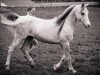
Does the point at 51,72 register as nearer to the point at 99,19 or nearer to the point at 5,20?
the point at 5,20

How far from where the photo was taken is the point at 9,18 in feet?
21.6

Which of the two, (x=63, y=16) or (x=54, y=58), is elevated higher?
(x=63, y=16)

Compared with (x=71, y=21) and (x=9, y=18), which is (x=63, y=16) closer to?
(x=71, y=21)

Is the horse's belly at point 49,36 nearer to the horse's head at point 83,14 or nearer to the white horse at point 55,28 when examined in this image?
the white horse at point 55,28

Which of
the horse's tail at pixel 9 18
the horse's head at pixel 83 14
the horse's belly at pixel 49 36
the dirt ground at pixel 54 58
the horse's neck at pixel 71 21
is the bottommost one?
the dirt ground at pixel 54 58

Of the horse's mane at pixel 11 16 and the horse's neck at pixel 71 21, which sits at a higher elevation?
the horse's neck at pixel 71 21

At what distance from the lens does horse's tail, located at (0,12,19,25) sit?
6.38m

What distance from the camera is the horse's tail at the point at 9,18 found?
6.38 meters

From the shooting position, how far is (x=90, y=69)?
19.6ft

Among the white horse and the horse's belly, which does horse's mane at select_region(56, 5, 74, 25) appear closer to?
the white horse

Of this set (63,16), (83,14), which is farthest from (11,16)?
(83,14)

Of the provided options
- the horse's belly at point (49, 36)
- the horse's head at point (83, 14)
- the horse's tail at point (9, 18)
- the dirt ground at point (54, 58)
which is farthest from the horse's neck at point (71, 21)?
the horse's tail at point (9, 18)

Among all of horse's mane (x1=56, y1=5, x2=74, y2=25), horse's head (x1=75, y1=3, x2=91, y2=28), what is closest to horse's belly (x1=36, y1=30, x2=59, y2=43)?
horse's mane (x1=56, y1=5, x2=74, y2=25)

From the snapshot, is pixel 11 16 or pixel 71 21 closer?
pixel 71 21
